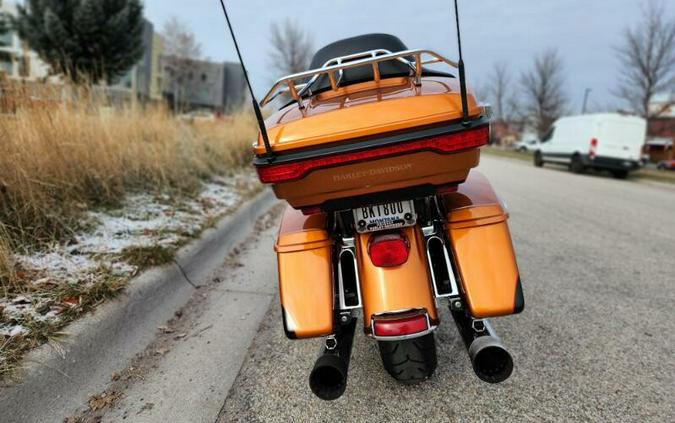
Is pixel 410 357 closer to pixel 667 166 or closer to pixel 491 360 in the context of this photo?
pixel 491 360

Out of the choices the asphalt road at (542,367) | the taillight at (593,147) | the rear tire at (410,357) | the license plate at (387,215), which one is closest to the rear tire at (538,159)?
the taillight at (593,147)

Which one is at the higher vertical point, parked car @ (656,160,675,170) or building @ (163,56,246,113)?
building @ (163,56,246,113)

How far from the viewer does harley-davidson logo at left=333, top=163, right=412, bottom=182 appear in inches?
73.6

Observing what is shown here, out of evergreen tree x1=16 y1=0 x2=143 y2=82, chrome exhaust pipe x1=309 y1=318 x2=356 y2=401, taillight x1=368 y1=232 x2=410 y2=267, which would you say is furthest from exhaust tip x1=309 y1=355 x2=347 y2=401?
evergreen tree x1=16 y1=0 x2=143 y2=82

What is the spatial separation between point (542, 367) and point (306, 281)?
1405 millimetres

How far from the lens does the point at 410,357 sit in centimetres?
200

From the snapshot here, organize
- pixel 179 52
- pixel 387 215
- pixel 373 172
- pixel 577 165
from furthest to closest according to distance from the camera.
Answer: pixel 179 52
pixel 577 165
pixel 387 215
pixel 373 172

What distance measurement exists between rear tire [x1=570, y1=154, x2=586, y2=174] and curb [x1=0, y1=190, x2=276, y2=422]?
1485 cm

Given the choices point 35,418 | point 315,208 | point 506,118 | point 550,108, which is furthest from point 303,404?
point 506,118

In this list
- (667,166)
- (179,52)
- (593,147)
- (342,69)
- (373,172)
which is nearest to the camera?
(373,172)

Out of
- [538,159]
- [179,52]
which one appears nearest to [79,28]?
[538,159]

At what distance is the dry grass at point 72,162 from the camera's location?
11.0ft

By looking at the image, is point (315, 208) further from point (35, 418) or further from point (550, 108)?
point (550, 108)

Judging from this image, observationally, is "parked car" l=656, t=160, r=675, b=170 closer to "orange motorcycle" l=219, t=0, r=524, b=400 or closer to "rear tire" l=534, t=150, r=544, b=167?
"rear tire" l=534, t=150, r=544, b=167
